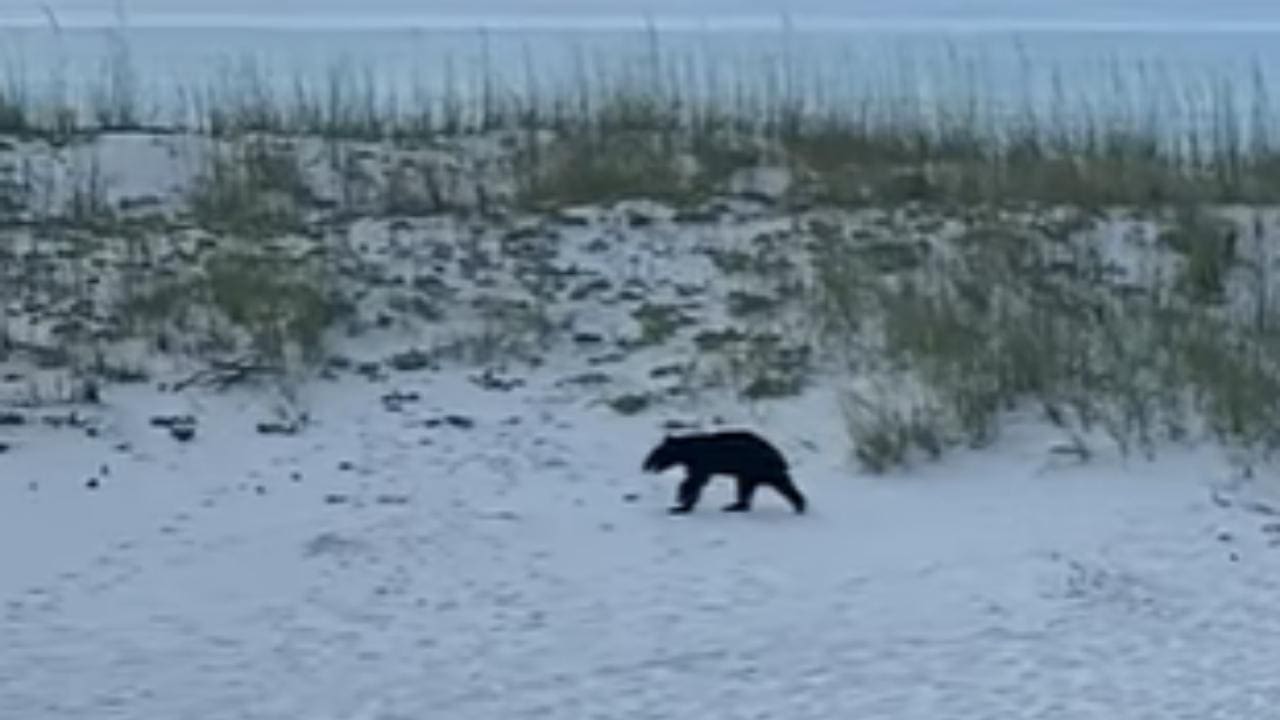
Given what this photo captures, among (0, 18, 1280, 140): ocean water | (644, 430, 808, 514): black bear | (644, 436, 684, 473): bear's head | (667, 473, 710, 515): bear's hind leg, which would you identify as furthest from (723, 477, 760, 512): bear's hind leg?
(0, 18, 1280, 140): ocean water

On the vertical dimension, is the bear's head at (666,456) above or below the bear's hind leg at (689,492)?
above

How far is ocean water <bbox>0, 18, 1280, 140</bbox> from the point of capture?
54.3 feet

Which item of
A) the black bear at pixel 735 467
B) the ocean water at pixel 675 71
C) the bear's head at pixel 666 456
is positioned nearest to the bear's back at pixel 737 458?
the black bear at pixel 735 467

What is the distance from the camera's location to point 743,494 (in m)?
8.88

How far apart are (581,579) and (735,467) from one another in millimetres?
937

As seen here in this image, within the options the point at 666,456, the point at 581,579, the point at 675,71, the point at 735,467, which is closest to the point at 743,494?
the point at 735,467

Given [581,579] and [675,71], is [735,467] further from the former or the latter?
[675,71]

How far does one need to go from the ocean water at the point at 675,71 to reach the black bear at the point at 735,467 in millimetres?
7578

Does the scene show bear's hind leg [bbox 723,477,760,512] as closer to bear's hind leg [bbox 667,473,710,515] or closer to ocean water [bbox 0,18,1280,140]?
bear's hind leg [bbox 667,473,710,515]

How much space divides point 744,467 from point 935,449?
1.10m

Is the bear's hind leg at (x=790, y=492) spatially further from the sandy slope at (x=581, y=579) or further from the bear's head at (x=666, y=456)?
the bear's head at (x=666, y=456)

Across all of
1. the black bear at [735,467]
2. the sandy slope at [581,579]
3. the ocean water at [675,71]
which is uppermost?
the ocean water at [675,71]

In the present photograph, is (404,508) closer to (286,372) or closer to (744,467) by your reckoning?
(744,467)

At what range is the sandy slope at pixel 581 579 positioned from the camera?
22.5 ft
